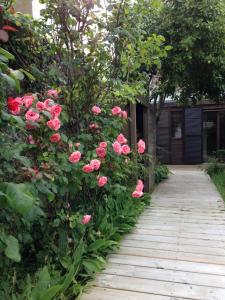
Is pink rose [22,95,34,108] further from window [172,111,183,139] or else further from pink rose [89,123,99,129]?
window [172,111,183,139]

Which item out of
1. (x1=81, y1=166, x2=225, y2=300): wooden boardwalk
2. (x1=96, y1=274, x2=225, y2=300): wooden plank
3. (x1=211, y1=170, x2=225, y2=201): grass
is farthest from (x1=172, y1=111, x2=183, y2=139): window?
(x1=96, y1=274, x2=225, y2=300): wooden plank

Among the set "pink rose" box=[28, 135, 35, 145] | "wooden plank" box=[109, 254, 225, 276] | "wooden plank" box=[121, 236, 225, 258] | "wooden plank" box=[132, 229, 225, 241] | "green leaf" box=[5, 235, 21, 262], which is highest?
"pink rose" box=[28, 135, 35, 145]

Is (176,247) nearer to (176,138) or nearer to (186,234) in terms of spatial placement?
(186,234)

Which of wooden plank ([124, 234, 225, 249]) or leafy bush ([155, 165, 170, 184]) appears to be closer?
wooden plank ([124, 234, 225, 249])

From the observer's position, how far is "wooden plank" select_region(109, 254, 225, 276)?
2504mm

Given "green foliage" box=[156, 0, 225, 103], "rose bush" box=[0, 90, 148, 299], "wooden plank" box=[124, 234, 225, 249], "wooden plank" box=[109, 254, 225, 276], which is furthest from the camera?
"green foliage" box=[156, 0, 225, 103]

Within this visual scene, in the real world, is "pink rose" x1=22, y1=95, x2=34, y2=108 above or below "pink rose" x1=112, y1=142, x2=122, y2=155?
above

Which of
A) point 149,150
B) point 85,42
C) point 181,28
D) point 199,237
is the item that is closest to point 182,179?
point 149,150

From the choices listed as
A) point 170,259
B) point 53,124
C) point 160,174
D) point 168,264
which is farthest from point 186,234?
point 160,174

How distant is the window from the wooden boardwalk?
7.29 meters

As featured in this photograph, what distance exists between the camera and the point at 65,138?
A: 227cm

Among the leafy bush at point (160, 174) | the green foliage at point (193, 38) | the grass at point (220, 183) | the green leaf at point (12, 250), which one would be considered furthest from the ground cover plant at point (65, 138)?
the leafy bush at point (160, 174)

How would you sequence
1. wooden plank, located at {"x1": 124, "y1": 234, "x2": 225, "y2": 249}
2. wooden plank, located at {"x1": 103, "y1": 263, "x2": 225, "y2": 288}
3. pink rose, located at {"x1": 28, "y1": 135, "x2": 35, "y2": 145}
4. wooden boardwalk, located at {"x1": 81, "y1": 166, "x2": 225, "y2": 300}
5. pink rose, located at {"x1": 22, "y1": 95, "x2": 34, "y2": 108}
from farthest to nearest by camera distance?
1. wooden plank, located at {"x1": 124, "y1": 234, "x2": 225, "y2": 249}
2. wooden plank, located at {"x1": 103, "y1": 263, "x2": 225, "y2": 288}
3. wooden boardwalk, located at {"x1": 81, "y1": 166, "x2": 225, "y2": 300}
4. pink rose, located at {"x1": 28, "y1": 135, "x2": 35, "y2": 145}
5. pink rose, located at {"x1": 22, "y1": 95, "x2": 34, "y2": 108}

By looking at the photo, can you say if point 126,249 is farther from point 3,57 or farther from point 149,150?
point 149,150
